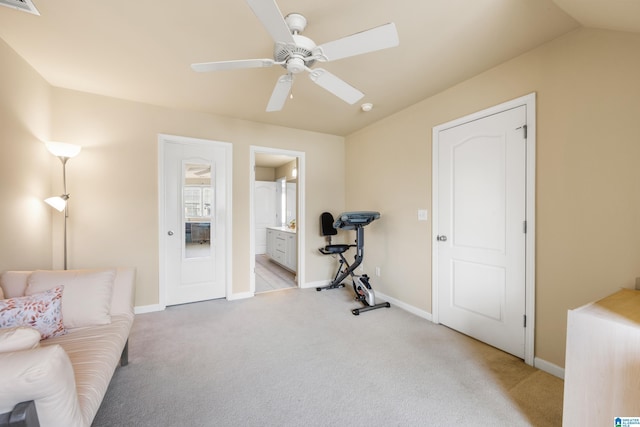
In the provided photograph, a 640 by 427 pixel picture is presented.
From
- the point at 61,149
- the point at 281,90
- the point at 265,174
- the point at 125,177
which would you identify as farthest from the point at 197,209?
the point at 265,174

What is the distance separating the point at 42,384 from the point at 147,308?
9.10 feet

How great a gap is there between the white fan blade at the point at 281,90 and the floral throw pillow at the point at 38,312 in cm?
202

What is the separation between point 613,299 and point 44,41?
168 inches

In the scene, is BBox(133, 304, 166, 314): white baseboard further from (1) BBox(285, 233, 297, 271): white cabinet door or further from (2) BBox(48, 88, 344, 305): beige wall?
(1) BBox(285, 233, 297, 271): white cabinet door

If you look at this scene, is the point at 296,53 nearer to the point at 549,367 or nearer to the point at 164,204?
the point at 164,204

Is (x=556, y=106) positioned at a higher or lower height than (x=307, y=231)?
higher

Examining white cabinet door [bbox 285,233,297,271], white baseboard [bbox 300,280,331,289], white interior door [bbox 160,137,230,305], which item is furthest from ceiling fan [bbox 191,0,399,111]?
white cabinet door [bbox 285,233,297,271]

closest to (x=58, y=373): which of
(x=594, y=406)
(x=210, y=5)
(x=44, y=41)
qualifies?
(x=210, y=5)

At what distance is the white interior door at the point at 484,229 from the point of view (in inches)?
88.8

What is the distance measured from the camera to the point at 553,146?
203 cm

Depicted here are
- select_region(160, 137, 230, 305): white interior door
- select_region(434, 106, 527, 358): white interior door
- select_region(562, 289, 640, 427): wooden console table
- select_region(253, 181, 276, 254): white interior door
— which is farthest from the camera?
select_region(253, 181, 276, 254): white interior door

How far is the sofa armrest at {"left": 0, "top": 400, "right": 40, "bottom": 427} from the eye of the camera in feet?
2.70

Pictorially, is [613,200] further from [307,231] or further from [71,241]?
[71,241]

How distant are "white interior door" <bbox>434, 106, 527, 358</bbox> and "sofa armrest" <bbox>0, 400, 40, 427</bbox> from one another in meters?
2.97
